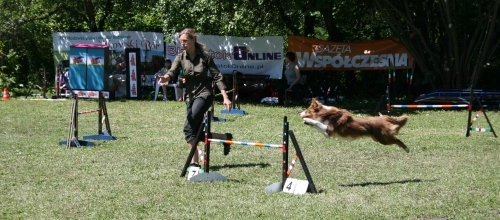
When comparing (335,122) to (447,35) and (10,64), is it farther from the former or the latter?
(10,64)

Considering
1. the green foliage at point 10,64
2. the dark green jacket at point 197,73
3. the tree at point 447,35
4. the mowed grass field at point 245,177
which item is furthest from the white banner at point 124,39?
the dark green jacket at point 197,73

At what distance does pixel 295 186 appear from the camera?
333 inches

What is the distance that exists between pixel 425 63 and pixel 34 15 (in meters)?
15.1

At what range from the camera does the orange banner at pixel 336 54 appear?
23.4m

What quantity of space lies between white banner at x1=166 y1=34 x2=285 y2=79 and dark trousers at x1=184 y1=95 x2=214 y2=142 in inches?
546

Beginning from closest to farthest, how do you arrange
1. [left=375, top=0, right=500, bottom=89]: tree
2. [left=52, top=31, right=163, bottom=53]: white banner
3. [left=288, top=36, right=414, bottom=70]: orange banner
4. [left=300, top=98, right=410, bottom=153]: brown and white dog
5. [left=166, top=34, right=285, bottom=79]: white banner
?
[left=300, top=98, right=410, bottom=153]: brown and white dog, [left=375, top=0, right=500, bottom=89]: tree, [left=288, top=36, right=414, bottom=70]: orange banner, [left=166, top=34, right=285, bottom=79]: white banner, [left=52, top=31, right=163, bottom=53]: white banner

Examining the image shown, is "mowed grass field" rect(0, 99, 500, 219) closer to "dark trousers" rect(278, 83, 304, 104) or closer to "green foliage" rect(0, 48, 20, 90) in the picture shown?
"dark trousers" rect(278, 83, 304, 104)

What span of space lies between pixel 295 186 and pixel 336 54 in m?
15.7

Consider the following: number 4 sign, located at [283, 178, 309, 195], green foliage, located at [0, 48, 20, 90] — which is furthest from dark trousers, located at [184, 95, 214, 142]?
green foliage, located at [0, 48, 20, 90]

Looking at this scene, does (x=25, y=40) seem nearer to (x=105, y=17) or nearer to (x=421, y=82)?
(x=105, y=17)

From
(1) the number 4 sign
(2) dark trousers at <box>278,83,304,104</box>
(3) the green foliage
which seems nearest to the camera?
(1) the number 4 sign

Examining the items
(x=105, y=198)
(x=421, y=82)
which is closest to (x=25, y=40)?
(x=421, y=82)

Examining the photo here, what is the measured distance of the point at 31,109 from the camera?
20.0 meters

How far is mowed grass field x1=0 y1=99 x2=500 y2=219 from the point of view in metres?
7.68
